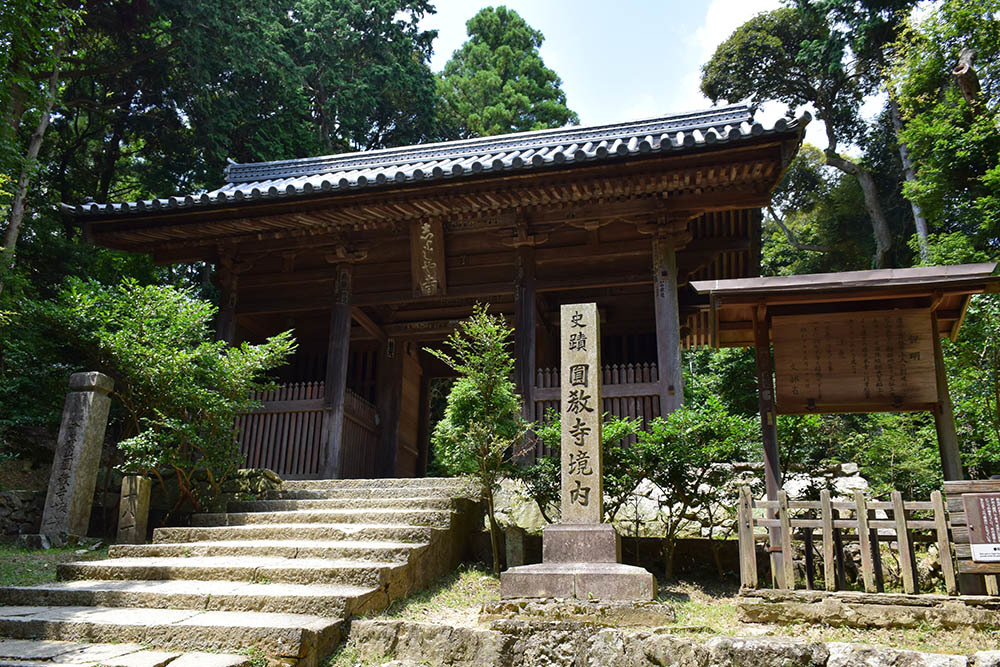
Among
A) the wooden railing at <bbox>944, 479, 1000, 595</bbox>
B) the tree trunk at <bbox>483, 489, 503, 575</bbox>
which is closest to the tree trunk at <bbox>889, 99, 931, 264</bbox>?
the wooden railing at <bbox>944, 479, 1000, 595</bbox>

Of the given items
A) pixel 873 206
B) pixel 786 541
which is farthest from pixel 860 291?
pixel 873 206

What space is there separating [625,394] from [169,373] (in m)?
5.82

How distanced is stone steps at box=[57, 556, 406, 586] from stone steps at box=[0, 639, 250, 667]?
49.0 inches

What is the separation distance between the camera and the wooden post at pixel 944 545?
536 centimetres

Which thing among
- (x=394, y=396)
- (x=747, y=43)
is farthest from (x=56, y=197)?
(x=747, y=43)

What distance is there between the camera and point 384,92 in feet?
83.1

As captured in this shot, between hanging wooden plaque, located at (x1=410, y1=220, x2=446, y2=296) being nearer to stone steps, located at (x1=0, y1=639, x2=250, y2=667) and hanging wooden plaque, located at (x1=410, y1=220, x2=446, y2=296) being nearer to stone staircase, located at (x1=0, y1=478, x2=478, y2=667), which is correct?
stone staircase, located at (x1=0, y1=478, x2=478, y2=667)

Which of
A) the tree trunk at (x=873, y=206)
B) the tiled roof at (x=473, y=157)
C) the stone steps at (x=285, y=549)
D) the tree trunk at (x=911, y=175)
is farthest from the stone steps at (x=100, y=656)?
the tree trunk at (x=873, y=206)

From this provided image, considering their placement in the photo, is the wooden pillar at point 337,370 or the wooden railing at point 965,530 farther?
the wooden pillar at point 337,370

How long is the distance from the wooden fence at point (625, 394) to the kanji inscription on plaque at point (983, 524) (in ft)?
13.9

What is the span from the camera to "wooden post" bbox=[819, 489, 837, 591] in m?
5.56

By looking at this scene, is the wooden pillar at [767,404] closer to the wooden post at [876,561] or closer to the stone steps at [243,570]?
the wooden post at [876,561]

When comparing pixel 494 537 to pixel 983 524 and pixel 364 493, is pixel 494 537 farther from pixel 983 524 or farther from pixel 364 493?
pixel 983 524

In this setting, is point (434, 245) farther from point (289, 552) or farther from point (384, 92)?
point (384, 92)
